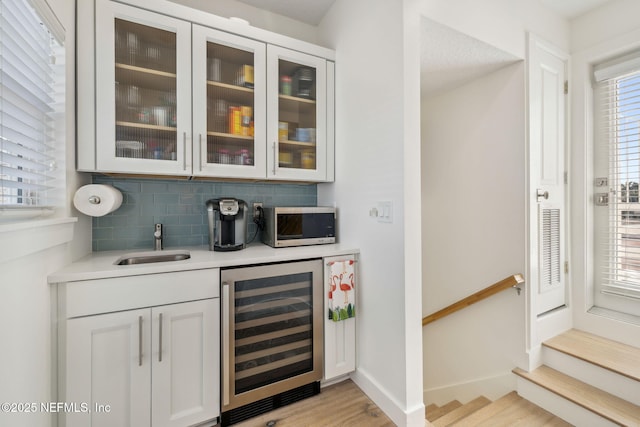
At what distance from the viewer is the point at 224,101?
1.77 m

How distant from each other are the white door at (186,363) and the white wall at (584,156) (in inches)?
104

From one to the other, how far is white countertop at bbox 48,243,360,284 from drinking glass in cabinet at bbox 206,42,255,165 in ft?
1.94

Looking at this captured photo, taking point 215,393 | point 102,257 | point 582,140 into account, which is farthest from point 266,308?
point 582,140

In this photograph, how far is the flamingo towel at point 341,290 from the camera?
173 cm

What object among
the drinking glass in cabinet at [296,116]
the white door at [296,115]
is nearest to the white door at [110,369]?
the white door at [296,115]

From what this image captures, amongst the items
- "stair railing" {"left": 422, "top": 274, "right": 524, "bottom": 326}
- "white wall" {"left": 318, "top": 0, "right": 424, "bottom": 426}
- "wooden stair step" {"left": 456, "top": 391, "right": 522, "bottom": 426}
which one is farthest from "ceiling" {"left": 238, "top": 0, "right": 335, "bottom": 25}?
"wooden stair step" {"left": 456, "top": 391, "right": 522, "bottom": 426}

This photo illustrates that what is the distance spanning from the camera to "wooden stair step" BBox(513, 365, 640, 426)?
4.97ft

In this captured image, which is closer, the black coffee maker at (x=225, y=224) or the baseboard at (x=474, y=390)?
the black coffee maker at (x=225, y=224)

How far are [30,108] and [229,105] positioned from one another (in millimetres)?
952

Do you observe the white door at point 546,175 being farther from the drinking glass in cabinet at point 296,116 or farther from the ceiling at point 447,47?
the drinking glass in cabinet at point 296,116

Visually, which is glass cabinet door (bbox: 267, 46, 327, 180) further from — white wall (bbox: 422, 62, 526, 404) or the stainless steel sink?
white wall (bbox: 422, 62, 526, 404)

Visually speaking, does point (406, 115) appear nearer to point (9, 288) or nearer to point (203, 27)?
point (203, 27)

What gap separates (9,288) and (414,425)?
5.97ft

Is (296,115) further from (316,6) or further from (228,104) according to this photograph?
(316,6)
